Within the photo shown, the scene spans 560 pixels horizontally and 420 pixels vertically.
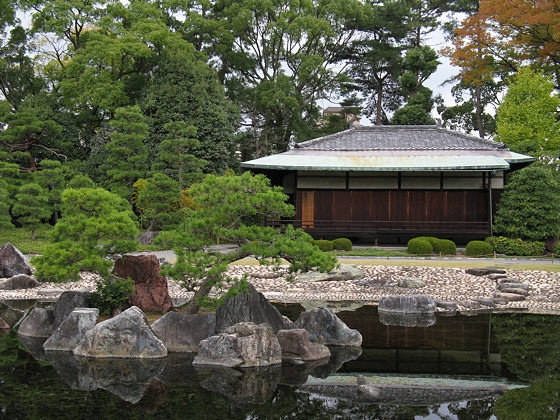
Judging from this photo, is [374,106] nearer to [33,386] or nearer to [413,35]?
[413,35]

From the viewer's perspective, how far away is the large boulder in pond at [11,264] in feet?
50.0

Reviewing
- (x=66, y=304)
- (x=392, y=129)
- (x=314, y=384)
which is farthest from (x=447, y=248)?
(x=66, y=304)

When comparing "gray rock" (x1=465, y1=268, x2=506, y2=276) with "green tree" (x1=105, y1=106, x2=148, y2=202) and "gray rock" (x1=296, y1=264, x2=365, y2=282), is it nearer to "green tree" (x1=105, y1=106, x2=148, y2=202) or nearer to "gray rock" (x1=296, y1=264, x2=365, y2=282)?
"gray rock" (x1=296, y1=264, x2=365, y2=282)

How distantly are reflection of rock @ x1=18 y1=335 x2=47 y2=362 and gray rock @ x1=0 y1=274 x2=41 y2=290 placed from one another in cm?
514

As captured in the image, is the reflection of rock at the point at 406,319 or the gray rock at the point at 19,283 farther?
the gray rock at the point at 19,283

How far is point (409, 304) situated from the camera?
37.5ft

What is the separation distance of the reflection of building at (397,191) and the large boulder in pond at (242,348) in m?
13.7

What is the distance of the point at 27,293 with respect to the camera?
13547mm

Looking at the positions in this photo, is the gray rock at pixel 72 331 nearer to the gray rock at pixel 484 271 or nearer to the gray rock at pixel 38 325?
the gray rock at pixel 38 325

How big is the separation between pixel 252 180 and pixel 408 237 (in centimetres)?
1468

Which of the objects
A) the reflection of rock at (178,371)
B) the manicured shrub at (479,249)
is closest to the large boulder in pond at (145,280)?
the reflection of rock at (178,371)

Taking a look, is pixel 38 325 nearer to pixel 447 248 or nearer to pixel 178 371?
pixel 178 371

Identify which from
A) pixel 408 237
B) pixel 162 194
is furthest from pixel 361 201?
pixel 162 194

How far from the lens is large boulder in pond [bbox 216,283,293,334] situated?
29.0 feet
